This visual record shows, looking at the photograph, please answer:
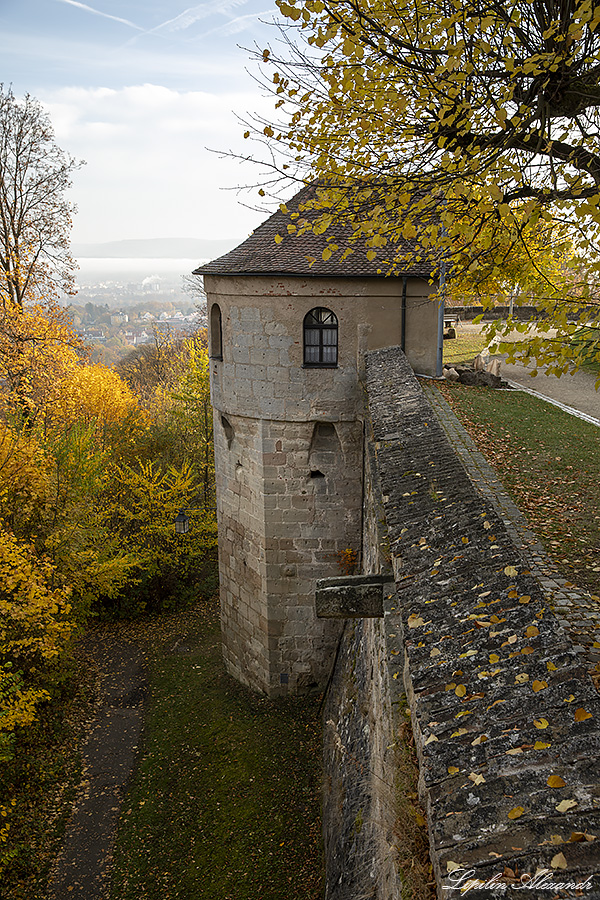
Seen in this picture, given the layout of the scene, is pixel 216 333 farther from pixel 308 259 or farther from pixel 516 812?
pixel 516 812

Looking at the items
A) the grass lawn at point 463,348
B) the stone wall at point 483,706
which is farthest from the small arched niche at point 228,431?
the stone wall at point 483,706

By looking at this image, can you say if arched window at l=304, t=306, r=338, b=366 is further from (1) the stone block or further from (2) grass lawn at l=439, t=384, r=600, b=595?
(1) the stone block

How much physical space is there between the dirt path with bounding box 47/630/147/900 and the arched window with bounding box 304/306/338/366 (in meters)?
8.00

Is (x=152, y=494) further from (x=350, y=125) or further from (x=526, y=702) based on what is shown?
(x=526, y=702)

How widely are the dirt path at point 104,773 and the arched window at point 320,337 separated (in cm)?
800

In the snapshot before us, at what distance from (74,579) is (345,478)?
6879 mm

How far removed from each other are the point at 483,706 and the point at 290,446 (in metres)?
8.70

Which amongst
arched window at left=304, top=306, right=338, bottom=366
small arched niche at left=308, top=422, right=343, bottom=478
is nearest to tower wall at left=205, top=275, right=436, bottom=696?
small arched niche at left=308, top=422, right=343, bottom=478

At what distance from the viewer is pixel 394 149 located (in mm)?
7172

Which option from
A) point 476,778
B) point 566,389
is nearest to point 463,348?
point 566,389

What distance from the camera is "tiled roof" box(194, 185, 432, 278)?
10.4 metres

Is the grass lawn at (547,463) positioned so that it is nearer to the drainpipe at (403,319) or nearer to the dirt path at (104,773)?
the drainpipe at (403,319)

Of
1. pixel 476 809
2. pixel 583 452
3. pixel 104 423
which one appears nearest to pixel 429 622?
pixel 476 809

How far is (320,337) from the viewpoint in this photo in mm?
10945
